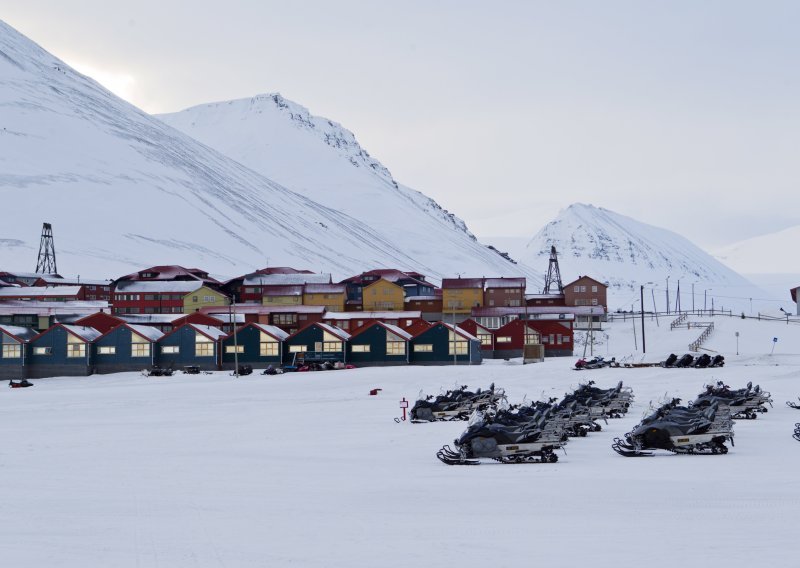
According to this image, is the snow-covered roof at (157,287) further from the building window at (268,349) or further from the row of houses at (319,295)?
the building window at (268,349)

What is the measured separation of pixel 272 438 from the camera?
32469mm

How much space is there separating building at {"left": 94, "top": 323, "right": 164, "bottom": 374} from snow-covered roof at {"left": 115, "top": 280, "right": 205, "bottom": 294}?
2162 inches

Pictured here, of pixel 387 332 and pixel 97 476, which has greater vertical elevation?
pixel 387 332

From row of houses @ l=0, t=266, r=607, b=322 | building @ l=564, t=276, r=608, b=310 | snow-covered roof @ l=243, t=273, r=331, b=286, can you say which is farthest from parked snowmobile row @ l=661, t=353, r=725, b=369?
snow-covered roof @ l=243, t=273, r=331, b=286

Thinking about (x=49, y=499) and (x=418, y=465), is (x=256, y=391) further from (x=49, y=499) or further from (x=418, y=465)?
(x=49, y=499)

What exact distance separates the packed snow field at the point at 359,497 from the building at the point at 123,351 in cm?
4187

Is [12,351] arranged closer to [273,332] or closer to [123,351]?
[123,351]

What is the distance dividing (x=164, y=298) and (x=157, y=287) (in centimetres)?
256

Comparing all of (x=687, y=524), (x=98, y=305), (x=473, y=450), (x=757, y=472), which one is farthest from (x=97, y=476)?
(x=98, y=305)

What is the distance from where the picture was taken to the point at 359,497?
20.5 meters

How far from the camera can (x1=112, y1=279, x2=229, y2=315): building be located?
136250 mm

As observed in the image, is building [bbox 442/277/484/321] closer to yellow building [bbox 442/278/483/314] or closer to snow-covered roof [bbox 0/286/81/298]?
yellow building [bbox 442/278/483/314]

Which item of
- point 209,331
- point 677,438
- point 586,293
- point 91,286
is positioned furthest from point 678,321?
point 91,286

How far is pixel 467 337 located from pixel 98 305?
218ft
